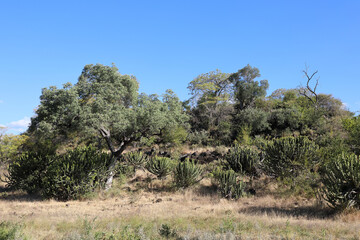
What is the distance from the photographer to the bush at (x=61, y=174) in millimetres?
11648

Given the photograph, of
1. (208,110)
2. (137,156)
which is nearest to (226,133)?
(208,110)

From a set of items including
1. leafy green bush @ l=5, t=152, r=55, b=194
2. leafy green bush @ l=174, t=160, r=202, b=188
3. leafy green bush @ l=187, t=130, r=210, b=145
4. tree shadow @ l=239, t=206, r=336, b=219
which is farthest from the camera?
leafy green bush @ l=187, t=130, r=210, b=145

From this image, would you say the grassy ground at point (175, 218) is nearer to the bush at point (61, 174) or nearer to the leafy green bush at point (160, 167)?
the bush at point (61, 174)

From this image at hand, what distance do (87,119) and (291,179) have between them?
400 inches

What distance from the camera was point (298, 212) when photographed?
880cm

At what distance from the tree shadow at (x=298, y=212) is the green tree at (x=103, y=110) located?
22.3 ft

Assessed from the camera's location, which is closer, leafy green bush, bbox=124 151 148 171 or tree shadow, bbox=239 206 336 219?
tree shadow, bbox=239 206 336 219

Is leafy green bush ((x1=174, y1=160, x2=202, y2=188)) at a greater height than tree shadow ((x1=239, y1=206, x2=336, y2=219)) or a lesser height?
greater

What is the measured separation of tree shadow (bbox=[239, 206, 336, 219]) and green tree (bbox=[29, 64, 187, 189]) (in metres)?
6.79

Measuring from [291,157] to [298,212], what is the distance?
390 cm

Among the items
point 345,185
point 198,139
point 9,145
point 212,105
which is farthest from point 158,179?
A: point 212,105

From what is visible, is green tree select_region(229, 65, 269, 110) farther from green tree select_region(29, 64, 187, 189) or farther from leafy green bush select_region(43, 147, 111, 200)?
leafy green bush select_region(43, 147, 111, 200)

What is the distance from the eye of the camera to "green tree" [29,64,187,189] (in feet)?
38.6

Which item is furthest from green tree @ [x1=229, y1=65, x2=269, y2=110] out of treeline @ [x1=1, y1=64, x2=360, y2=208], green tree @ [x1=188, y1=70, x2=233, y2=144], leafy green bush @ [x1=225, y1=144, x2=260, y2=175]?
leafy green bush @ [x1=225, y1=144, x2=260, y2=175]
